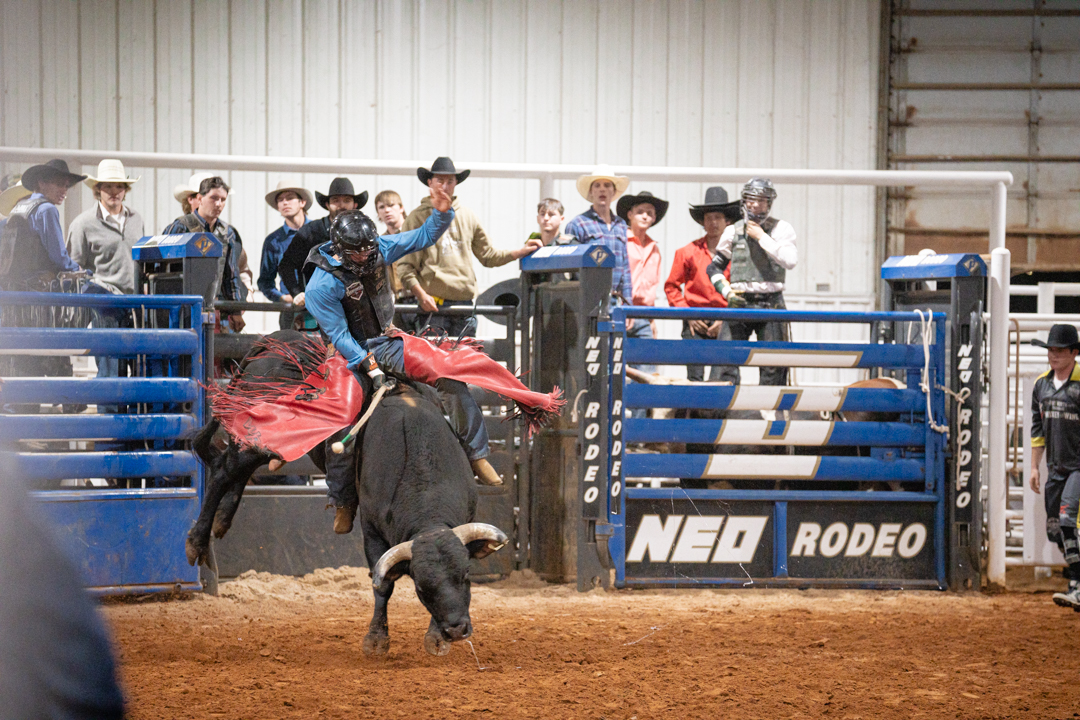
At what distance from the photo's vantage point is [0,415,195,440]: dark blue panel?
22.7 ft

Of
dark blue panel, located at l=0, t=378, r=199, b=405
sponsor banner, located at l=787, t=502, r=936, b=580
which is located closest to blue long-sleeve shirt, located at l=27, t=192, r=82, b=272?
dark blue panel, located at l=0, t=378, r=199, b=405

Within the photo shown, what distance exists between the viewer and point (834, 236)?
13492 millimetres

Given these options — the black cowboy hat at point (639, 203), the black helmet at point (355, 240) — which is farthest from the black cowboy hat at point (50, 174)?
the black cowboy hat at point (639, 203)

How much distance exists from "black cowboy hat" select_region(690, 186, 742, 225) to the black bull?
3.92 m

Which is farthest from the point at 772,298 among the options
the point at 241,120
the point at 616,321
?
the point at 241,120

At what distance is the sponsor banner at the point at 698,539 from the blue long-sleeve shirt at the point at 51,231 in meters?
4.08

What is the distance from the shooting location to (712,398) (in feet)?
25.3

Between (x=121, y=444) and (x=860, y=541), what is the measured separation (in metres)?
5.08

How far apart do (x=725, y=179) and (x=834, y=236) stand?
220 inches

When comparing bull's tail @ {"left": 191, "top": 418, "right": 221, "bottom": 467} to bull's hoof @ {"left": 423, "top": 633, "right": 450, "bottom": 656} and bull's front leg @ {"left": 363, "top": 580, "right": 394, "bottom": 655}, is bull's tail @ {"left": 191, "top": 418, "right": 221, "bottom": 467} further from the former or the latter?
bull's hoof @ {"left": 423, "top": 633, "right": 450, "bottom": 656}

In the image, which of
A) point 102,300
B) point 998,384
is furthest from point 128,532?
A: point 998,384

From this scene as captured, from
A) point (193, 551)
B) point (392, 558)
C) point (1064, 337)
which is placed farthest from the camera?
point (1064, 337)

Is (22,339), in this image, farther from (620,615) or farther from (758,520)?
(758,520)

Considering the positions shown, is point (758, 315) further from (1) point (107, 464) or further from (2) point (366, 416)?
(1) point (107, 464)
